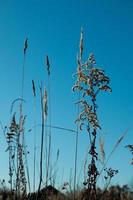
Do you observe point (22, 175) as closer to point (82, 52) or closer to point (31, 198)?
point (31, 198)

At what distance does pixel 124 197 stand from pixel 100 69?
301 cm

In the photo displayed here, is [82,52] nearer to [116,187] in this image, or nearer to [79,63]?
[79,63]

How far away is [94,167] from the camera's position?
3.95 meters

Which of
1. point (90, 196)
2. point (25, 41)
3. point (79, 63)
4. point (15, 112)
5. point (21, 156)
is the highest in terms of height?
point (25, 41)

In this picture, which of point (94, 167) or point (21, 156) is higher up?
point (21, 156)

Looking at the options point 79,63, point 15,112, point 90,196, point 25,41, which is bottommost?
point 90,196

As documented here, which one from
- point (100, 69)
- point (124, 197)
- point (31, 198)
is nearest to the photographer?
point (100, 69)

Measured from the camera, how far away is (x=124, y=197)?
6.59 metres

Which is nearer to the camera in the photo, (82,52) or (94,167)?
→ (94,167)

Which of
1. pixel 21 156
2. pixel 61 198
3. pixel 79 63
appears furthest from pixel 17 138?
pixel 61 198

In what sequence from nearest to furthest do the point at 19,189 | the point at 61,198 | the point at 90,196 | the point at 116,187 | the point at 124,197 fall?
the point at 90,196 < the point at 19,189 < the point at 61,198 < the point at 124,197 < the point at 116,187

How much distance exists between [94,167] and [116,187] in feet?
12.4

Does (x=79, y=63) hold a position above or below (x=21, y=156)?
above

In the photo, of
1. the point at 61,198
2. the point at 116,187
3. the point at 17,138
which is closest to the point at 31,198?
the point at 17,138
